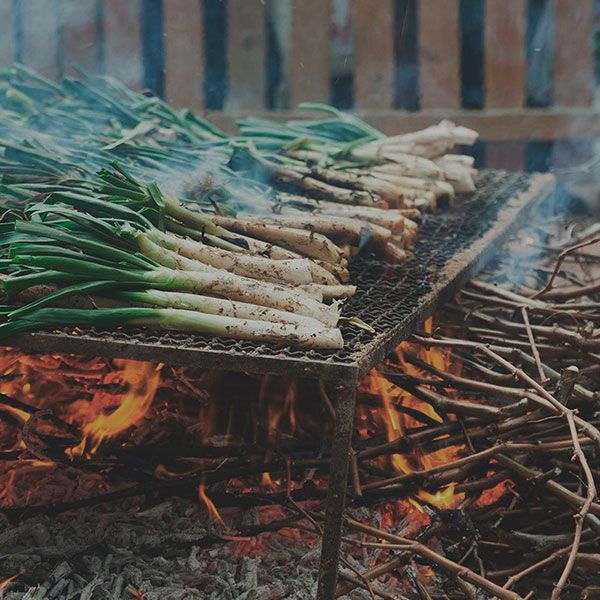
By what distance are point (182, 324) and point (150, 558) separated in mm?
878

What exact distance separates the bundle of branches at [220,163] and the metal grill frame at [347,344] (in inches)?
8.6

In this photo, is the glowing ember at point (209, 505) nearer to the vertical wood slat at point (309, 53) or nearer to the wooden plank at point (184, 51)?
the vertical wood slat at point (309, 53)

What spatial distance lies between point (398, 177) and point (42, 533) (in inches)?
108

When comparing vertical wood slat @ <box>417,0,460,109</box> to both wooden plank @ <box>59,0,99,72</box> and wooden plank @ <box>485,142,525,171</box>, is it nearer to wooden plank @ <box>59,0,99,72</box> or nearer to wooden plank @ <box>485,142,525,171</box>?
wooden plank @ <box>485,142,525,171</box>

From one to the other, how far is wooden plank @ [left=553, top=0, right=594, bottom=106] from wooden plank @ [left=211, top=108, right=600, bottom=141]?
0.44ft

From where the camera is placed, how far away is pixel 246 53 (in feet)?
24.3

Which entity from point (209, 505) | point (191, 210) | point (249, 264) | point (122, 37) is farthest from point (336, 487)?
point (122, 37)

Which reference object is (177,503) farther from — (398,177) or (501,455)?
(398,177)

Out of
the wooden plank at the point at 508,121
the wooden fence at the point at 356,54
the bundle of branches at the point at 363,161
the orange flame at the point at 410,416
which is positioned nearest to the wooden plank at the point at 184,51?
the wooden fence at the point at 356,54

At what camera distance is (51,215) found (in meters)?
3.14

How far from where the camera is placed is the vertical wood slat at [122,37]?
24.4 feet

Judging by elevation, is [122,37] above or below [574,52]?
above

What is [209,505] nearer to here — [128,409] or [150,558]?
[150,558]

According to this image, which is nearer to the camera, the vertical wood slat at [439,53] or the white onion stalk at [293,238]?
the white onion stalk at [293,238]
